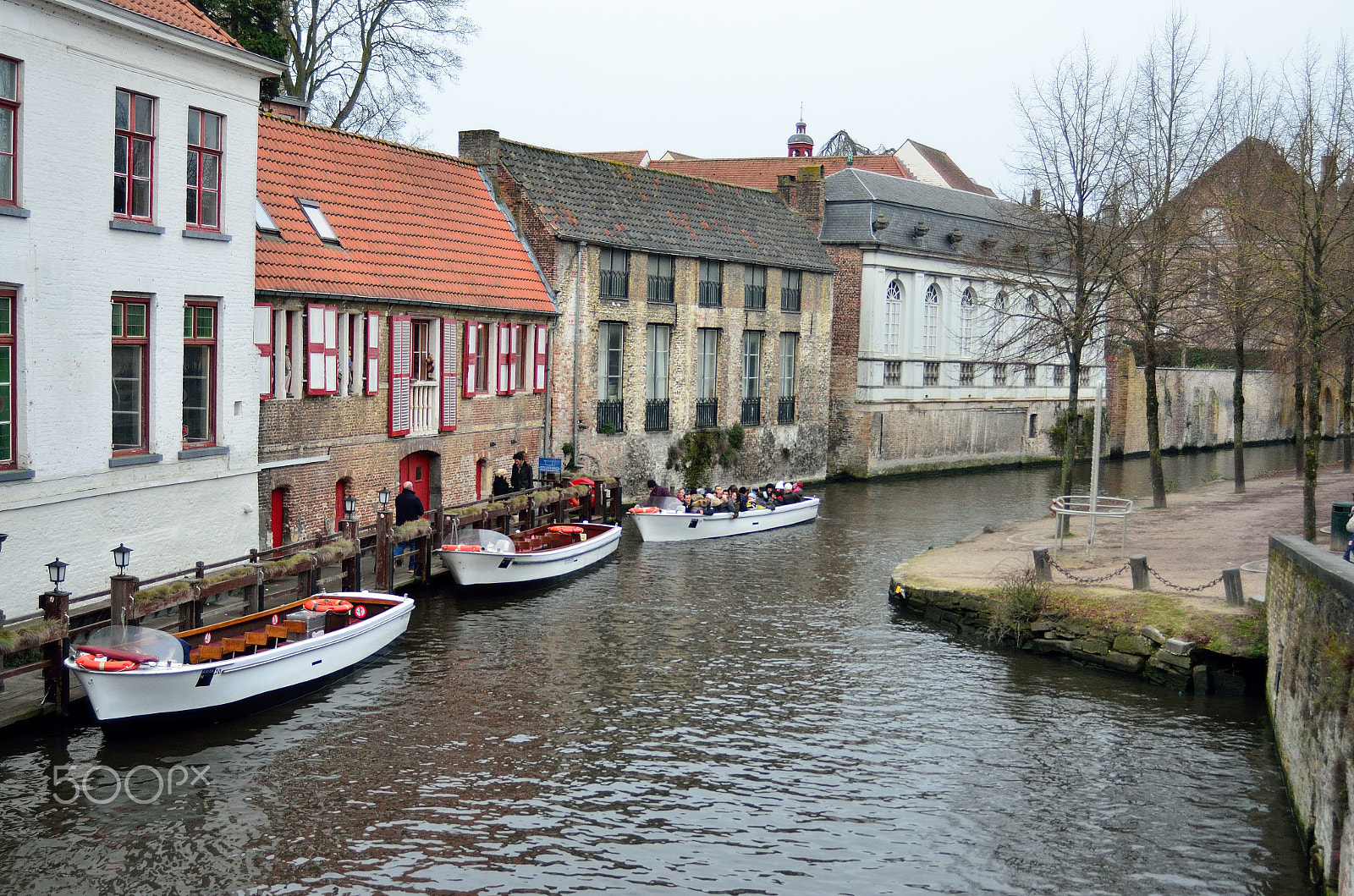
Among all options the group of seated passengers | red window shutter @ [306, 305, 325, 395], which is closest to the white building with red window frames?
red window shutter @ [306, 305, 325, 395]

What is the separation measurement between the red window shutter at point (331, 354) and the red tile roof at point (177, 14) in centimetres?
502

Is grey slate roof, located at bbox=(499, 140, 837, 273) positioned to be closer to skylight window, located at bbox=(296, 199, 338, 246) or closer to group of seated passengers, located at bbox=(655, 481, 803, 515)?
group of seated passengers, located at bbox=(655, 481, 803, 515)

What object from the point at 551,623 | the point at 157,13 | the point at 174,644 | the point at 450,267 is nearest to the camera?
the point at 174,644

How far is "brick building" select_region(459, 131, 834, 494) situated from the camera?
1145 inches

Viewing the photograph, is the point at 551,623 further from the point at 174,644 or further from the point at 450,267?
the point at 450,267

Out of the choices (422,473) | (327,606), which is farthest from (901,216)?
(327,606)

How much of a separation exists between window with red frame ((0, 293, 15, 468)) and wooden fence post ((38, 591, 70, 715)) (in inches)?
93.6

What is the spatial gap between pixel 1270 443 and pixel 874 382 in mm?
27607

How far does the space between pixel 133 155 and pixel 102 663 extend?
6.85 metres

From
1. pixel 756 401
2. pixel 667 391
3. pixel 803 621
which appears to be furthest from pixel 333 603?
pixel 756 401

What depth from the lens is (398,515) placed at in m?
20.5

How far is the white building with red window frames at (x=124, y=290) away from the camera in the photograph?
14.2m

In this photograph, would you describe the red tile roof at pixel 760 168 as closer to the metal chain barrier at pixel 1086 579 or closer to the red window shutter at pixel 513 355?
the red window shutter at pixel 513 355

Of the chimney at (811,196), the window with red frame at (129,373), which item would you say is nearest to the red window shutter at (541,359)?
the window with red frame at (129,373)
